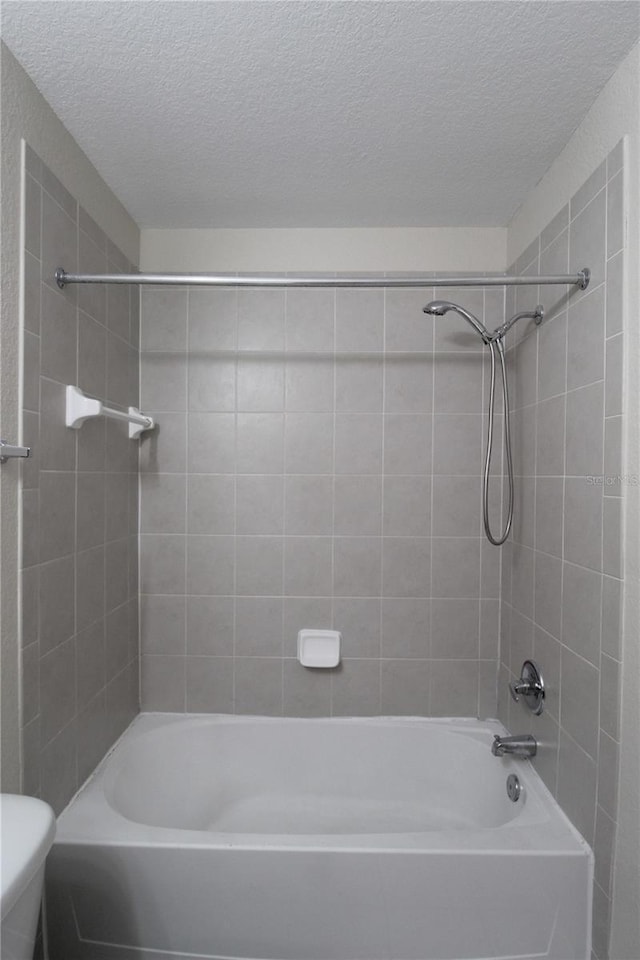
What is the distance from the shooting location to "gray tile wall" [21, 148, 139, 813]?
126cm

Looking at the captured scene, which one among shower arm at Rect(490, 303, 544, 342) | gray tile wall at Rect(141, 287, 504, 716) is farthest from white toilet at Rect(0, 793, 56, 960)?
shower arm at Rect(490, 303, 544, 342)

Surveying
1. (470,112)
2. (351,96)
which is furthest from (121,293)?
(470,112)

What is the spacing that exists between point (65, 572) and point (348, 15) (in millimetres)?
1519

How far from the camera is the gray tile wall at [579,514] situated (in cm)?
121

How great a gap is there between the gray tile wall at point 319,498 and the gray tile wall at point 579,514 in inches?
10.7

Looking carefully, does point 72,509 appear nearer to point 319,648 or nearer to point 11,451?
point 11,451

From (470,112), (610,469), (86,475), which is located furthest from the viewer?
(86,475)

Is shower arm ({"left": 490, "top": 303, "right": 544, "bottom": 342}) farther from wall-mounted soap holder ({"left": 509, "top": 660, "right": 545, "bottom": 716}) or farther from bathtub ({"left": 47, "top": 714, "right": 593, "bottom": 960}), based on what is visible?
bathtub ({"left": 47, "top": 714, "right": 593, "bottom": 960})

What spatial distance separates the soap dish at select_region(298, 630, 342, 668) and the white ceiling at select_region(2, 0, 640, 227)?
5.28 feet

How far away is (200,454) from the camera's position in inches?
78.5

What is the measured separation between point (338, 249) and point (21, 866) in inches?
78.9

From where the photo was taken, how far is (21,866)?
774 mm

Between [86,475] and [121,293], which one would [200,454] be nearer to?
[86,475]

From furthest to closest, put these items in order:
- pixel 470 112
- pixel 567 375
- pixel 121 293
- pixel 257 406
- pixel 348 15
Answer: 1. pixel 257 406
2. pixel 121 293
3. pixel 567 375
4. pixel 470 112
5. pixel 348 15
